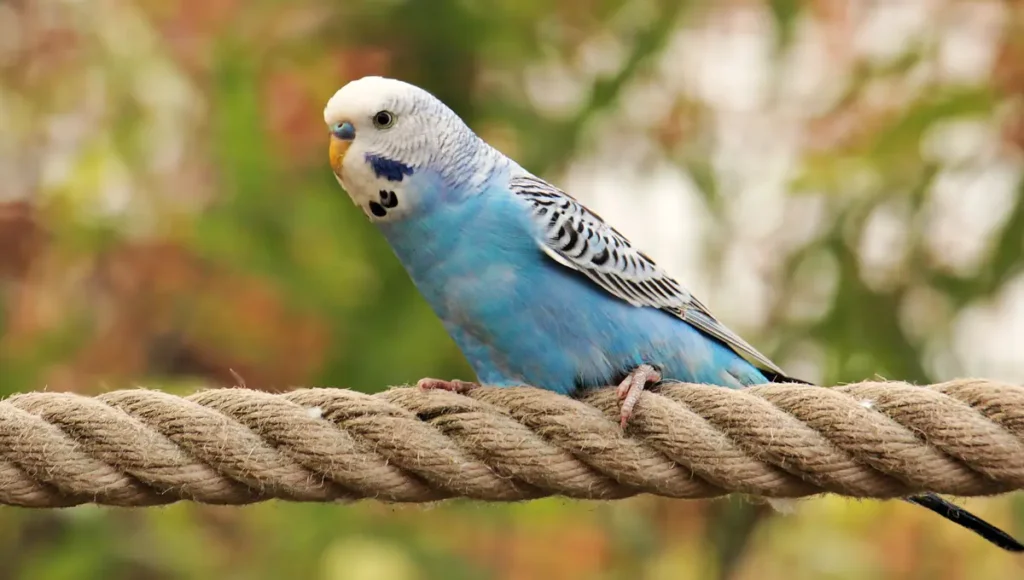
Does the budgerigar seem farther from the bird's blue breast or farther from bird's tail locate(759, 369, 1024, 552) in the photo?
bird's tail locate(759, 369, 1024, 552)

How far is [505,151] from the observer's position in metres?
4.24

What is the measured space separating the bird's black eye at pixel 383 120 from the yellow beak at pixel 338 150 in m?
0.08

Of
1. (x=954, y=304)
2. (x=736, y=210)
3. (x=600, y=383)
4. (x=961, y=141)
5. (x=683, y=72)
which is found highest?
(x=683, y=72)

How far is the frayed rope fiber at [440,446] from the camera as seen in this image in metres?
2.02

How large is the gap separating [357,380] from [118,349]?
114cm

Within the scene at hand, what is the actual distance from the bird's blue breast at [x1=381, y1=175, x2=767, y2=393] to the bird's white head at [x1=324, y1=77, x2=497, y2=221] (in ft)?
0.13

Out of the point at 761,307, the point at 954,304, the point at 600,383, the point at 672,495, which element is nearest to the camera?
the point at 672,495

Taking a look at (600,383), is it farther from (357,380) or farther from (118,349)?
(118,349)

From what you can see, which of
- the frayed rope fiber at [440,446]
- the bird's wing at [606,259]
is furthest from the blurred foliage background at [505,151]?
the frayed rope fiber at [440,446]

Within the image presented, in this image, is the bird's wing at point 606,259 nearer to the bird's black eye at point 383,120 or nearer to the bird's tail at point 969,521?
the bird's black eye at point 383,120

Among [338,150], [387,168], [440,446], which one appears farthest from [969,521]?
[338,150]

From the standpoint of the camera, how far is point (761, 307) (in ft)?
13.6

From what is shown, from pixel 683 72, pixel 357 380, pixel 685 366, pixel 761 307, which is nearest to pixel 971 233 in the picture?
pixel 761 307

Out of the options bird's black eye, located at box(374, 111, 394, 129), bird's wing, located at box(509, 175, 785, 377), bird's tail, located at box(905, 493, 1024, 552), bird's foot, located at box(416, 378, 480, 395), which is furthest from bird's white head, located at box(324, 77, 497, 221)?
bird's tail, located at box(905, 493, 1024, 552)
